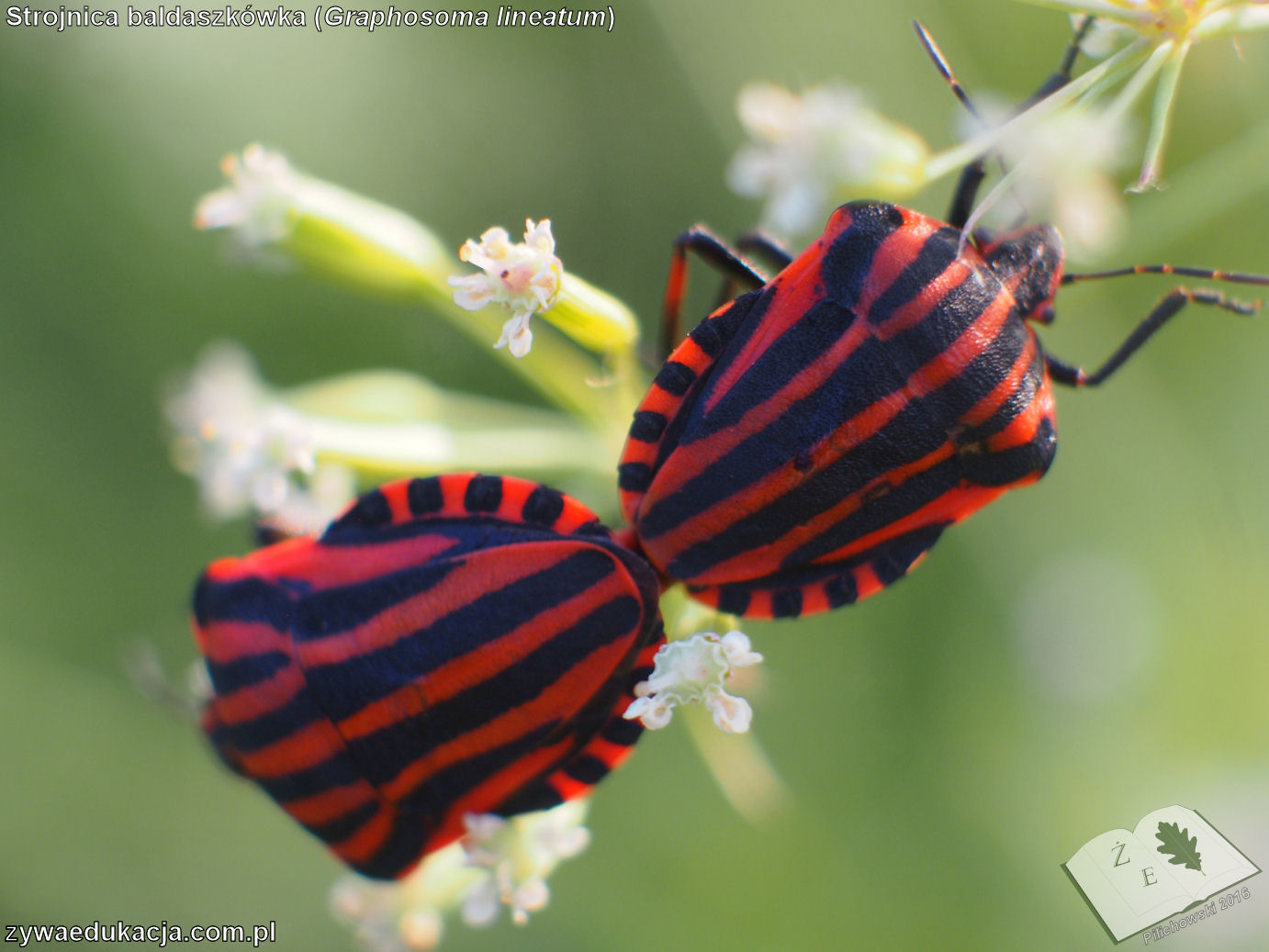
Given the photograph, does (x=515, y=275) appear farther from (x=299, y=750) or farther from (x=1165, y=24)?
(x=1165, y=24)

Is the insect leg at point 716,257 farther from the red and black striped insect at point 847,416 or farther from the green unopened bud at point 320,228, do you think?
the green unopened bud at point 320,228

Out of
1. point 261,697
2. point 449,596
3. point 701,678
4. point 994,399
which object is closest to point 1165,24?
point 994,399

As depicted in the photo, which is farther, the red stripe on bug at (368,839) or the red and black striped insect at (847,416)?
the red stripe on bug at (368,839)

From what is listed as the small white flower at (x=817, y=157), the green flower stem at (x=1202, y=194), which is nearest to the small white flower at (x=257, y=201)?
the small white flower at (x=817, y=157)

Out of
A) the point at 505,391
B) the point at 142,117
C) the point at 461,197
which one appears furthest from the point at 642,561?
the point at 142,117

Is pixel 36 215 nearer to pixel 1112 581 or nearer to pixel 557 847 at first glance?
pixel 557 847

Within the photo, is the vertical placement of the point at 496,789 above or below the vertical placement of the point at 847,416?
below
